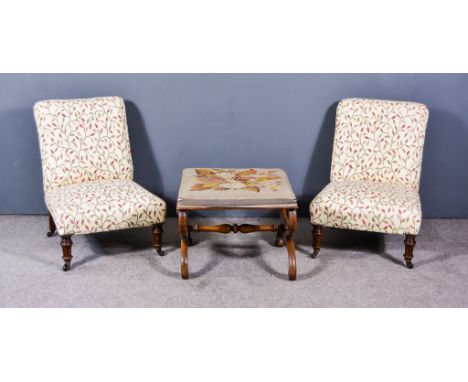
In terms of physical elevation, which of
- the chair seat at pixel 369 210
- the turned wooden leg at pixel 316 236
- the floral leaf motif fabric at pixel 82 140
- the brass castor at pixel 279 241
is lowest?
the brass castor at pixel 279 241

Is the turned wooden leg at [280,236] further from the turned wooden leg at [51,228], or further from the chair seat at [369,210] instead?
the turned wooden leg at [51,228]

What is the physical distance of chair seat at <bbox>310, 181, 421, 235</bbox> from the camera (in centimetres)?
351

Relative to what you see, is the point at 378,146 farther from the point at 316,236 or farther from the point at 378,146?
the point at 316,236

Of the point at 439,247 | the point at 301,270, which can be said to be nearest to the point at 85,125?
the point at 301,270

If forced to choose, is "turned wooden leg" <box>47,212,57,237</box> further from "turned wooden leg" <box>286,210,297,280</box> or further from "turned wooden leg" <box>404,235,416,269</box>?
"turned wooden leg" <box>404,235,416,269</box>

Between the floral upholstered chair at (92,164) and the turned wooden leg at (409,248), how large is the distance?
1.49 meters

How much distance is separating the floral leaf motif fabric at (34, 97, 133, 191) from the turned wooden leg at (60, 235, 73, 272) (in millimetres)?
492

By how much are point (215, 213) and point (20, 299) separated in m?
1.61

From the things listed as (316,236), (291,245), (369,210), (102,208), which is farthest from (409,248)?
(102,208)

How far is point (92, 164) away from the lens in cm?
394

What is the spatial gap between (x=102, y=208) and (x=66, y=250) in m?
0.34

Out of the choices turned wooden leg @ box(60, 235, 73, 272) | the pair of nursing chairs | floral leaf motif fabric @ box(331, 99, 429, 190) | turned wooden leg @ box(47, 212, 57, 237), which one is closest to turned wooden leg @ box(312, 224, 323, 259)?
the pair of nursing chairs

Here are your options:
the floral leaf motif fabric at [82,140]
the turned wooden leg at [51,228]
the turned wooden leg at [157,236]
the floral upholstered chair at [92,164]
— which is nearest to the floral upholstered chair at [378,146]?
the turned wooden leg at [157,236]

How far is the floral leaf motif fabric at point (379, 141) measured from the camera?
392 cm
